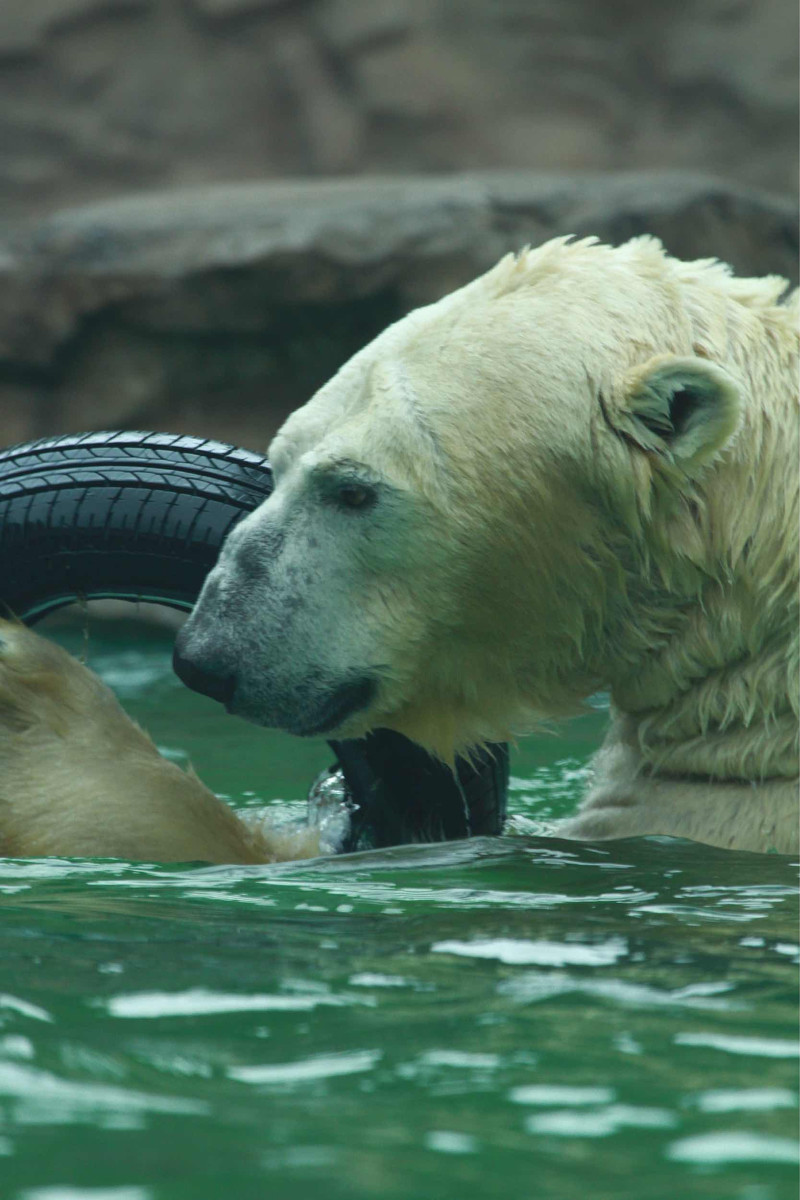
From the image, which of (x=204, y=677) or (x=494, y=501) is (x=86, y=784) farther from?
(x=494, y=501)

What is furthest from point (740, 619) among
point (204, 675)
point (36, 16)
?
point (36, 16)

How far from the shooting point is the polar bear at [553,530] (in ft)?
6.83

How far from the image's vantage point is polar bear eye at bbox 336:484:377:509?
6.88ft

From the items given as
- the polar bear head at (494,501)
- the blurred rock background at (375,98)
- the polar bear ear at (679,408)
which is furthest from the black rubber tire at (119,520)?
the blurred rock background at (375,98)

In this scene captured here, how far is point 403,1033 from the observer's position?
51.4 inches

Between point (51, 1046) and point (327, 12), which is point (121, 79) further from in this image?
point (51, 1046)

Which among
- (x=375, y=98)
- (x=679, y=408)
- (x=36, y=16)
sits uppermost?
(x=36, y=16)

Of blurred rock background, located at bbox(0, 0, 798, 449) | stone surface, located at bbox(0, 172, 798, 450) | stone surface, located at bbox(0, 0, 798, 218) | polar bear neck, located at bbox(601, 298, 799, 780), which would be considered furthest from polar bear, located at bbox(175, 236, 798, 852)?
stone surface, located at bbox(0, 0, 798, 218)

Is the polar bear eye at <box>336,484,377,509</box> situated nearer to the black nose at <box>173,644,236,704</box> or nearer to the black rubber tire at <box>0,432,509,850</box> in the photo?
the black nose at <box>173,644,236,704</box>

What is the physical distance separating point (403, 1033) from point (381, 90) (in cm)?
757

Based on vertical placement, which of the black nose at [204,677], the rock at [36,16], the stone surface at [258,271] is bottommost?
the black nose at [204,677]

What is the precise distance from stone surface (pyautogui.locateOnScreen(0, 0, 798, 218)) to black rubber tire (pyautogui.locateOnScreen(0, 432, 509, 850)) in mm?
5783

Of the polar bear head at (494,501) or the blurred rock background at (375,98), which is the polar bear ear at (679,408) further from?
the blurred rock background at (375,98)

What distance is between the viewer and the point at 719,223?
7.11 m
